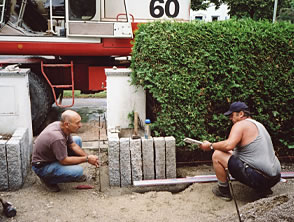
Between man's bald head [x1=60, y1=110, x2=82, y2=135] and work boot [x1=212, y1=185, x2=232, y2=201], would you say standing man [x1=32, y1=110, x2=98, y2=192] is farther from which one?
work boot [x1=212, y1=185, x2=232, y2=201]

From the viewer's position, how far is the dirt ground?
12.0 feet

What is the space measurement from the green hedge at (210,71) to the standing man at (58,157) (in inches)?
51.7

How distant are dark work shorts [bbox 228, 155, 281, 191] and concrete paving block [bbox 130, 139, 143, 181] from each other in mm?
1285

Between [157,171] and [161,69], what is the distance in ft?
5.00

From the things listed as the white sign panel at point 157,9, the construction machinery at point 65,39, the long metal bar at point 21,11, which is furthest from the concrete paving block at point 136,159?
the long metal bar at point 21,11

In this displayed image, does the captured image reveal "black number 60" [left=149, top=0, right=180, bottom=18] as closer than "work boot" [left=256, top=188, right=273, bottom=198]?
No

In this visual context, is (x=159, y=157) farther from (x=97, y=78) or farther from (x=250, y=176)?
(x=97, y=78)

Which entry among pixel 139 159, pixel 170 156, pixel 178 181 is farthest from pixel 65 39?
pixel 178 181

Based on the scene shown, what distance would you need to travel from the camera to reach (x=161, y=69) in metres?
4.80

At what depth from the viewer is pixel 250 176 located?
385 centimetres

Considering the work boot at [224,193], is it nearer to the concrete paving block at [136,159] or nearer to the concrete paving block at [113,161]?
the concrete paving block at [136,159]

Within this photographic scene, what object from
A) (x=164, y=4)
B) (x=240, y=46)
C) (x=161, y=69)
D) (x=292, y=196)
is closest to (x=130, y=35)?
(x=164, y=4)

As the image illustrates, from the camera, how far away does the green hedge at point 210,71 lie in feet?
15.7

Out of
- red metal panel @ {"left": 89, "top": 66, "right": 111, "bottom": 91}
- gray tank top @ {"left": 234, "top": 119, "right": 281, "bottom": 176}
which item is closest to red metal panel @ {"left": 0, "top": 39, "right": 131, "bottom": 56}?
red metal panel @ {"left": 89, "top": 66, "right": 111, "bottom": 91}
